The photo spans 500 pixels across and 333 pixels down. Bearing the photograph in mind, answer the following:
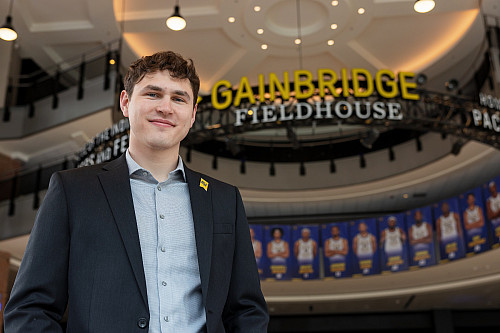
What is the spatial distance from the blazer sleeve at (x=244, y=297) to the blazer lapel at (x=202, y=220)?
0.15 meters

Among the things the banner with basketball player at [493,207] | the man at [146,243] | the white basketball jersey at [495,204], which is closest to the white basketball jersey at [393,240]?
the banner with basketball player at [493,207]

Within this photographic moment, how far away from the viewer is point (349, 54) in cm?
1281

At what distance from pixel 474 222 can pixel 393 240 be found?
2.22 metres

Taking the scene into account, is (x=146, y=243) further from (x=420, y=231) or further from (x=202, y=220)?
(x=420, y=231)

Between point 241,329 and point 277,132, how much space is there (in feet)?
49.0

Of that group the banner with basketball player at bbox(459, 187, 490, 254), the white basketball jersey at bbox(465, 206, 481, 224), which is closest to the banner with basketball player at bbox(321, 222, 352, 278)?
the banner with basketball player at bbox(459, 187, 490, 254)

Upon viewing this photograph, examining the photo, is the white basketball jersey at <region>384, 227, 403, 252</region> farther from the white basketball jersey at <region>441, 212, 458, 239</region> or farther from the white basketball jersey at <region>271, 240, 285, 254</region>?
the white basketball jersey at <region>271, 240, 285, 254</region>

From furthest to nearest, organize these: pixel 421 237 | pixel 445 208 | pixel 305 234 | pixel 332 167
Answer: pixel 332 167 < pixel 305 234 < pixel 421 237 < pixel 445 208

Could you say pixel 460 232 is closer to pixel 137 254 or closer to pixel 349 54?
pixel 349 54

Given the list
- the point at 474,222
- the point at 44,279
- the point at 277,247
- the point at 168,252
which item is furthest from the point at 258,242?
the point at 44,279

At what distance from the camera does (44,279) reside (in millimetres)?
1369

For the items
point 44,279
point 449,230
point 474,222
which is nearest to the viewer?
point 44,279

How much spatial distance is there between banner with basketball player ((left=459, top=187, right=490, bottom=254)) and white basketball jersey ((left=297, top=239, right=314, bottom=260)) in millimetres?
4034

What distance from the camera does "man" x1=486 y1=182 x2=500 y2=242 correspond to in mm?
10914
